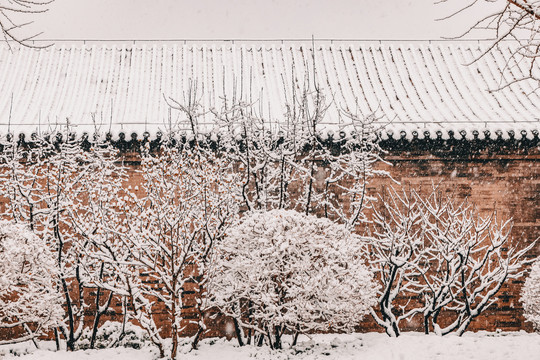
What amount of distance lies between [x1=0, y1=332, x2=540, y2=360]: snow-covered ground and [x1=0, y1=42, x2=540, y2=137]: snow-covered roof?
12.7 feet

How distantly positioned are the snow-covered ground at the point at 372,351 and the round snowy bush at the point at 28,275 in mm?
525

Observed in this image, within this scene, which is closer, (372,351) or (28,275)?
(372,351)

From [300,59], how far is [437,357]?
805 cm

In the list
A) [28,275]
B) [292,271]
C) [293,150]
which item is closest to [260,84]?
[293,150]

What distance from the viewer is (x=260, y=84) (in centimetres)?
1189

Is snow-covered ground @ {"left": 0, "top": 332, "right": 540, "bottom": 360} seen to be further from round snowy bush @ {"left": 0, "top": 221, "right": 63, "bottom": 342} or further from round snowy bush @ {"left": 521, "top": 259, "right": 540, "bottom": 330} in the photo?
round snowy bush @ {"left": 521, "top": 259, "right": 540, "bottom": 330}

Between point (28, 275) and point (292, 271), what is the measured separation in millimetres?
3414

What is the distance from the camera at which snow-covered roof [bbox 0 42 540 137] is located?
34.8 feet

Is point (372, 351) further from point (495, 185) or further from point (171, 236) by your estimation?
point (495, 185)

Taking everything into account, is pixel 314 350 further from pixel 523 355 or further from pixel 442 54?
pixel 442 54

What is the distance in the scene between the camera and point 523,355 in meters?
6.73

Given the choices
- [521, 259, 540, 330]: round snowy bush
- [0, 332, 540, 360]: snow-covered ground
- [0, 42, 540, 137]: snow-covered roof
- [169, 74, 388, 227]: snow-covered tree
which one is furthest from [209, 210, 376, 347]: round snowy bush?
[0, 42, 540, 137]: snow-covered roof

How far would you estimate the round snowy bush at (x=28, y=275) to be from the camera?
715 centimetres

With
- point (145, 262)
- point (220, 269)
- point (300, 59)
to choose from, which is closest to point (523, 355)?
point (220, 269)
